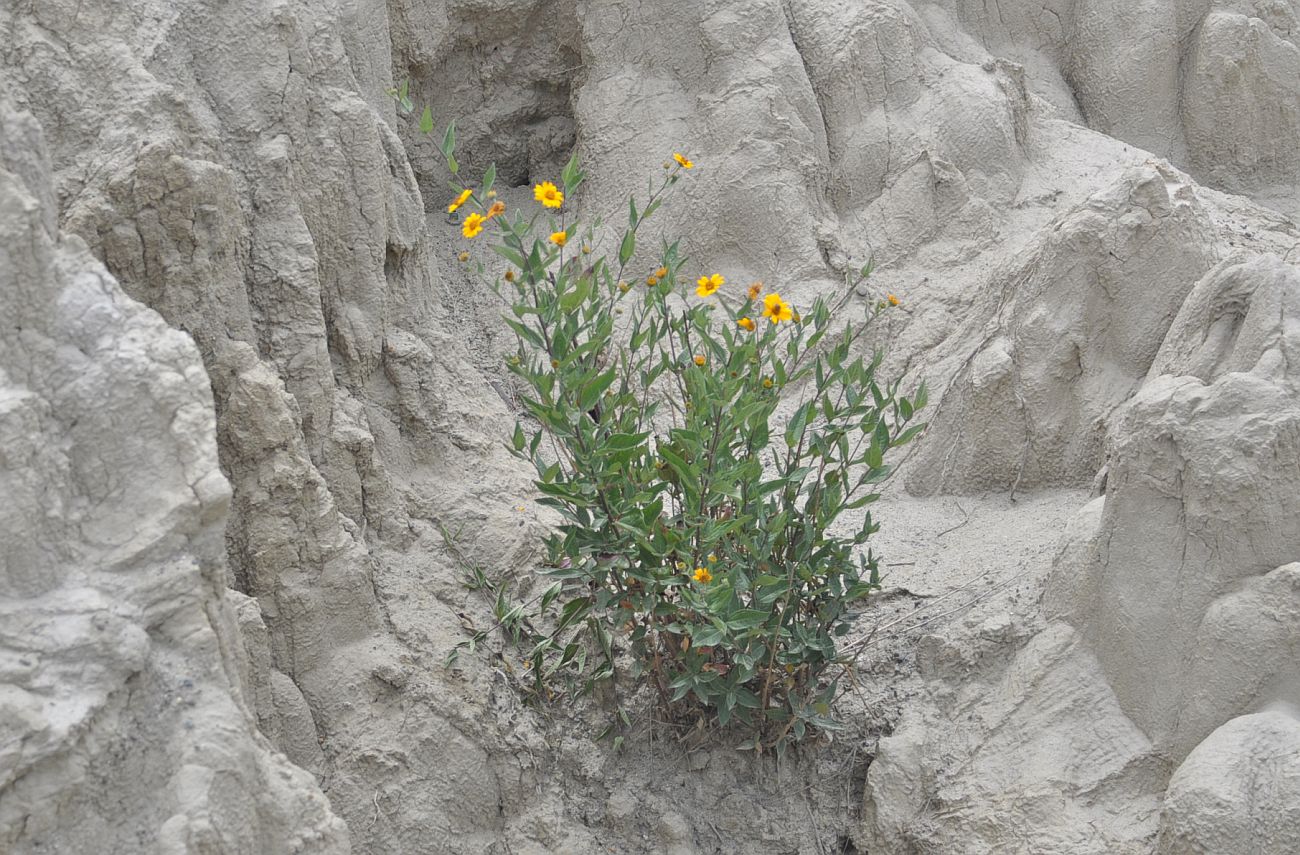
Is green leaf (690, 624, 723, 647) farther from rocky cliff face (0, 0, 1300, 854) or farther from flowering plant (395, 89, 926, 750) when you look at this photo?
rocky cliff face (0, 0, 1300, 854)

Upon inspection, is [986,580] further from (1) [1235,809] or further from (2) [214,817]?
(2) [214,817]

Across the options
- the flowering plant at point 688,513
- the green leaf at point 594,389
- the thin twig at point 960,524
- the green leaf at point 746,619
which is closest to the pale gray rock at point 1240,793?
the flowering plant at point 688,513

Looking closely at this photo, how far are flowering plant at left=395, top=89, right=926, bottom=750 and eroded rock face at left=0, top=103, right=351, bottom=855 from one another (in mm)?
1022

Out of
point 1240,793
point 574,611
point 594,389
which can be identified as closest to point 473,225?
point 594,389

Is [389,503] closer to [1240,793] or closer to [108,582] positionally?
[108,582]

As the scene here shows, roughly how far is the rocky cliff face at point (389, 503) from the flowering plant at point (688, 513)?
9.8 inches

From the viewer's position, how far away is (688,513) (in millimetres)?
3865

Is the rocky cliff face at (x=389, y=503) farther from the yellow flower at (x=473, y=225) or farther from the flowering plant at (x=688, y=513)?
the yellow flower at (x=473, y=225)

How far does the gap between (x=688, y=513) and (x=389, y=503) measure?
934 mm

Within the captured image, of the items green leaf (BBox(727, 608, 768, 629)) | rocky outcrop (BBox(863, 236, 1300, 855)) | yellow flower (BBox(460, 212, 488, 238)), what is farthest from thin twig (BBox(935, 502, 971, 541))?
yellow flower (BBox(460, 212, 488, 238))

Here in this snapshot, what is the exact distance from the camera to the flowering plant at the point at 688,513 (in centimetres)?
376

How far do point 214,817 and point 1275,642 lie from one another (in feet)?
8.40

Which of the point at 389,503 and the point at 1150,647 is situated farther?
the point at 389,503

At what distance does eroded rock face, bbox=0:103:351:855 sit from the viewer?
8.50 ft
